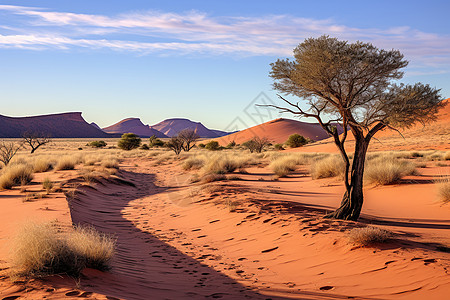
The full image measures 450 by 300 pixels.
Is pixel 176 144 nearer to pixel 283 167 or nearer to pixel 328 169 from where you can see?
pixel 283 167

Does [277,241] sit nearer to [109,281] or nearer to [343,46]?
[109,281]

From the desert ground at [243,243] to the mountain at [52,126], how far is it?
136 m

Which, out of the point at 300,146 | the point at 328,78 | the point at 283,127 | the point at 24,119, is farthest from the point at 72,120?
the point at 328,78

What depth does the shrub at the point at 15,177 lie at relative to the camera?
16.4 metres

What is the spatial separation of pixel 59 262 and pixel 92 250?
1.74 ft

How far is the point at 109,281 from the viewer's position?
16.7 feet

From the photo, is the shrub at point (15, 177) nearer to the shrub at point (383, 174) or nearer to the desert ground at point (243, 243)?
the desert ground at point (243, 243)

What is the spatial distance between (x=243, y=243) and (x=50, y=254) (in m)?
4.81

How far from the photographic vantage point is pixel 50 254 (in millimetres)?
4820

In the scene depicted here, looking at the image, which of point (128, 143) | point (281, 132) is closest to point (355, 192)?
point (128, 143)

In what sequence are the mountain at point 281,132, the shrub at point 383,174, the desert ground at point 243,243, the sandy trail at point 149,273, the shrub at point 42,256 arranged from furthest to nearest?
the mountain at point 281,132 → the shrub at point 383,174 → the desert ground at point 243,243 → the sandy trail at point 149,273 → the shrub at point 42,256

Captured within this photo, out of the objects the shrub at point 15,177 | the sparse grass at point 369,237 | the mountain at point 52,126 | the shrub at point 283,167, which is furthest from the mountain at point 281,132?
the sparse grass at point 369,237

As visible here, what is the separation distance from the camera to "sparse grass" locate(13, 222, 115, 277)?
4.80 meters

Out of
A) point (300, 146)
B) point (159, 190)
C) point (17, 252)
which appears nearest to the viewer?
point (17, 252)
